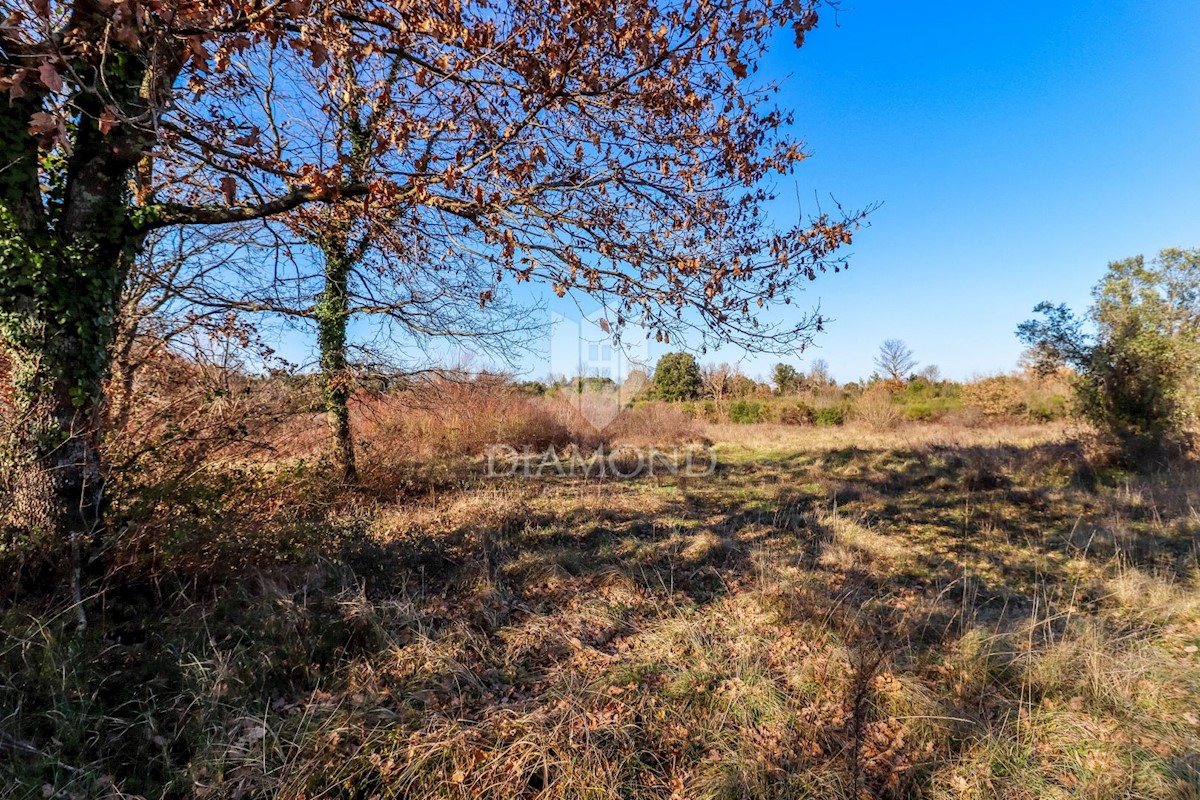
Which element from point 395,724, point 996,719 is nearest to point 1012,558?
point 996,719

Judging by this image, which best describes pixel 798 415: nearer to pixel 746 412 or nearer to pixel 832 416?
pixel 832 416

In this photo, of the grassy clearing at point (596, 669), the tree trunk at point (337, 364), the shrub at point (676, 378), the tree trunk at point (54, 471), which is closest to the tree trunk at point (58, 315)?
the tree trunk at point (54, 471)

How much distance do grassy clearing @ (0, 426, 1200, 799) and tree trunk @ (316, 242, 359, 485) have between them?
143 centimetres

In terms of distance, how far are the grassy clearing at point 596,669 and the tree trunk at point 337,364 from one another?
1.43 metres

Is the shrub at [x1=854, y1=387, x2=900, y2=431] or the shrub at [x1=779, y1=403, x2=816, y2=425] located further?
the shrub at [x1=779, y1=403, x2=816, y2=425]

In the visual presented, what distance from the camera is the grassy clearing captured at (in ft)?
6.66

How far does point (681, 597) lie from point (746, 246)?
115 inches

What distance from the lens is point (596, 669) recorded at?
9.21 feet

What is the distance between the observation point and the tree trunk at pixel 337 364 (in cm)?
584

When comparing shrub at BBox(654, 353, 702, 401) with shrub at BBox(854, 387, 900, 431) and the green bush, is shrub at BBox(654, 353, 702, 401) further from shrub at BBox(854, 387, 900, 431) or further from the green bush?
shrub at BBox(854, 387, 900, 431)

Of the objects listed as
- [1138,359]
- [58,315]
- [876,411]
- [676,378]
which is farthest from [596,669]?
[676,378]

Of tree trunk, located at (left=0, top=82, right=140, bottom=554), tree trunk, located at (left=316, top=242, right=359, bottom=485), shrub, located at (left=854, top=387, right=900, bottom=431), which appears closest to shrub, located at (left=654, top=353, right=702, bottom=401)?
shrub, located at (left=854, top=387, right=900, bottom=431)

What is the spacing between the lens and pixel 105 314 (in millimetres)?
3191

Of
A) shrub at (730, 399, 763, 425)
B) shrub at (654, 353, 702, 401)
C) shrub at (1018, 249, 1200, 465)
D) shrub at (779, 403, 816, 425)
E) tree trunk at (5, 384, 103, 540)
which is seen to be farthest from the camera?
shrub at (654, 353, 702, 401)
